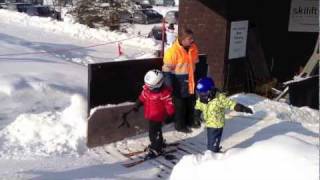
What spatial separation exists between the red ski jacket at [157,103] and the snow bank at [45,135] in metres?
1.09

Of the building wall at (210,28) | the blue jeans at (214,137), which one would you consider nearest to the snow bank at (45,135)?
the blue jeans at (214,137)

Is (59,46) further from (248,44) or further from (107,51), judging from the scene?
(248,44)

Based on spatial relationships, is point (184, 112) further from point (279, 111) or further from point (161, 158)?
point (279, 111)

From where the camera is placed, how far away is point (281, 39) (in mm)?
13266

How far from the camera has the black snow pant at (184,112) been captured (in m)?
8.30

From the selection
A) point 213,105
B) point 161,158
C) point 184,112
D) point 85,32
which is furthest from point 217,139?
point 85,32

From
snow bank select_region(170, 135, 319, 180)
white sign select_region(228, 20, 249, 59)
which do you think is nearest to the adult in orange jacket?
snow bank select_region(170, 135, 319, 180)

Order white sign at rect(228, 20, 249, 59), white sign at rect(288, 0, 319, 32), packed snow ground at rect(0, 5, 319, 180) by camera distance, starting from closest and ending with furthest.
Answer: packed snow ground at rect(0, 5, 319, 180) → white sign at rect(228, 20, 249, 59) → white sign at rect(288, 0, 319, 32)

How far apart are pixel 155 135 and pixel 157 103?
0.48 metres

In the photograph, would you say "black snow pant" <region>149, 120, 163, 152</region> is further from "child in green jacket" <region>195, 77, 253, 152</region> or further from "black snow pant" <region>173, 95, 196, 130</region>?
"black snow pant" <region>173, 95, 196, 130</region>

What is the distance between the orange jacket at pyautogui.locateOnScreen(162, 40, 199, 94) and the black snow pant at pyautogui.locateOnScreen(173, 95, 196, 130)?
0.29 m

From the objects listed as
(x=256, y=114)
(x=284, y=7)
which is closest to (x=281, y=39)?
(x=284, y=7)

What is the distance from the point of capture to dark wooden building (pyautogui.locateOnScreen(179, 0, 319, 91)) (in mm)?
11289

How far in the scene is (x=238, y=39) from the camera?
37.9ft
